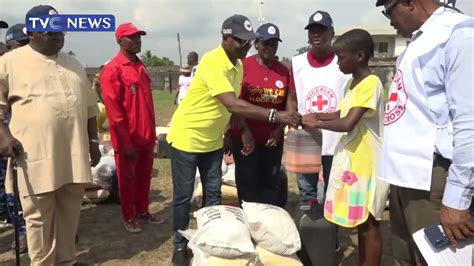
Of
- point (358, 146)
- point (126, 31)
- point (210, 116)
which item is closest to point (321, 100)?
point (358, 146)

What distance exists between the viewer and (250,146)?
12.2 feet

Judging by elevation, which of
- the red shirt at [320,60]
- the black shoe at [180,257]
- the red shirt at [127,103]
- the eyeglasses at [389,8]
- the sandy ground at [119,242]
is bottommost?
the sandy ground at [119,242]

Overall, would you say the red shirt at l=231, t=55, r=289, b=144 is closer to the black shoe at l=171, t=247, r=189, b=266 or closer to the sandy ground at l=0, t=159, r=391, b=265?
the black shoe at l=171, t=247, r=189, b=266

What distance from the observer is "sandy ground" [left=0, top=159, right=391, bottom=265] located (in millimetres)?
3867

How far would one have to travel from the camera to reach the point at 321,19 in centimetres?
370

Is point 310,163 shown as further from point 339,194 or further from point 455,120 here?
point 455,120

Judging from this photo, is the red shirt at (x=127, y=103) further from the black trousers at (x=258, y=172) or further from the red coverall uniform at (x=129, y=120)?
the black trousers at (x=258, y=172)

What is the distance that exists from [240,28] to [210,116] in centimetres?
68

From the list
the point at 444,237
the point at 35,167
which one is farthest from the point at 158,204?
the point at 444,237

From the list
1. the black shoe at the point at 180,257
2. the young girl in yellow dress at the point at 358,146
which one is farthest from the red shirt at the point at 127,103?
the young girl in yellow dress at the point at 358,146

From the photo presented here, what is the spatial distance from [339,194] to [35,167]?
2015 mm

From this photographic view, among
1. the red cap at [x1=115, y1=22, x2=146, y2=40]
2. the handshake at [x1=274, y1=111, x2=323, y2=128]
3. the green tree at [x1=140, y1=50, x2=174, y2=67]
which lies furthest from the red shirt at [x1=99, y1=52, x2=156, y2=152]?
the green tree at [x1=140, y1=50, x2=174, y2=67]

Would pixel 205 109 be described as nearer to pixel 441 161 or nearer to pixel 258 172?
pixel 258 172

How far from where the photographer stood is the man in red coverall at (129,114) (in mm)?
4176
